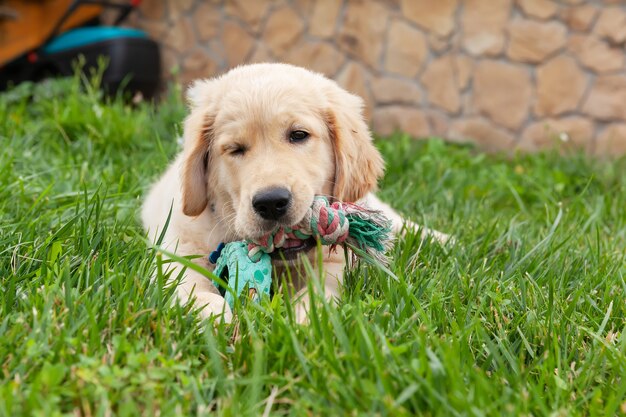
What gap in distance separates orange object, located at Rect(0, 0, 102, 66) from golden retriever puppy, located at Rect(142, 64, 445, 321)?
427cm

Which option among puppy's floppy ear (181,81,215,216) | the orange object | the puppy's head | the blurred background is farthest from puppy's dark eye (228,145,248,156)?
the orange object

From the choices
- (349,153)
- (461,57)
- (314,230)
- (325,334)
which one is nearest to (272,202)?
(314,230)

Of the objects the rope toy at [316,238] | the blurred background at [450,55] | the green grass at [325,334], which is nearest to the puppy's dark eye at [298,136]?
the rope toy at [316,238]

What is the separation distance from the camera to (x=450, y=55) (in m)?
6.52

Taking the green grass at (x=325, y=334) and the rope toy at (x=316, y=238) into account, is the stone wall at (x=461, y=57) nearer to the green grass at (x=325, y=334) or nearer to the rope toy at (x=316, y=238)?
the green grass at (x=325, y=334)

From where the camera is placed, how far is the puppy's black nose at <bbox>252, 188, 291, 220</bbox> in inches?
88.3

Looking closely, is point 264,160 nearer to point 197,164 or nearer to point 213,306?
point 197,164

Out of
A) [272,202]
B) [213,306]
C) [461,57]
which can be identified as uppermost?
[272,202]

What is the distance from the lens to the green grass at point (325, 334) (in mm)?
1545

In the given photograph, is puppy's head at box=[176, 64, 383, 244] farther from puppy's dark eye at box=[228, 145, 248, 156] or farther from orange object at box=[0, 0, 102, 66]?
orange object at box=[0, 0, 102, 66]

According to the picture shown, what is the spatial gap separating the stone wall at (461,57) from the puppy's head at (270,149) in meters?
3.42

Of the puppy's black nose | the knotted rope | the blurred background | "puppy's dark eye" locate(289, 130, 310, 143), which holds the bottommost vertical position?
the blurred background

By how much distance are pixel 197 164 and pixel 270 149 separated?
36cm

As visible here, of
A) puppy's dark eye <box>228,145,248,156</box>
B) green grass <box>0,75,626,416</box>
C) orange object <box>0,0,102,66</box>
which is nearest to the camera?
green grass <box>0,75,626,416</box>
